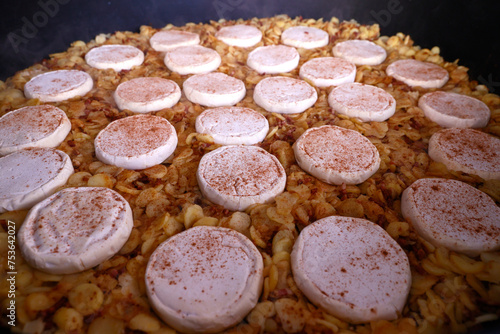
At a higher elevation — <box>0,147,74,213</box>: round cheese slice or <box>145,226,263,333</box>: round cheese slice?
<box>0,147,74,213</box>: round cheese slice

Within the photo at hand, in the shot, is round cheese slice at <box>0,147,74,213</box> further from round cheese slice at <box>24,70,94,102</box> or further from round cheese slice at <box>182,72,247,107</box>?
round cheese slice at <box>182,72,247,107</box>

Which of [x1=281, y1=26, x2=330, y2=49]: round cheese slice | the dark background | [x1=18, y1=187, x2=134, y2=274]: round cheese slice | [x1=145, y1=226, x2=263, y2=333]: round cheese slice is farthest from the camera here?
[x1=281, y1=26, x2=330, y2=49]: round cheese slice

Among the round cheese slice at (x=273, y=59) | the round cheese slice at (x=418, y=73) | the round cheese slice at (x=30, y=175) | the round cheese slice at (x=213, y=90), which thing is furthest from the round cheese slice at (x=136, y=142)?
the round cheese slice at (x=418, y=73)

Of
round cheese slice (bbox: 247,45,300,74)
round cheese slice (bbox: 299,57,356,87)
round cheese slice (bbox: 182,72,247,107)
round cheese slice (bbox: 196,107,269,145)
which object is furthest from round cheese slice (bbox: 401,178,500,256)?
round cheese slice (bbox: 247,45,300,74)

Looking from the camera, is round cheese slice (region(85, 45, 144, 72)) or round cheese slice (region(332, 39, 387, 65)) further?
round cheese slice (region(332, 39, 387, 65))

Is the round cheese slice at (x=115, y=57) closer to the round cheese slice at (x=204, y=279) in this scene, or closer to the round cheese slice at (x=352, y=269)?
the round cheese slice at (x=204, y=279)

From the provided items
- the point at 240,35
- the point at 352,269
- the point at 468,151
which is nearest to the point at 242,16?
the point at 240,35
